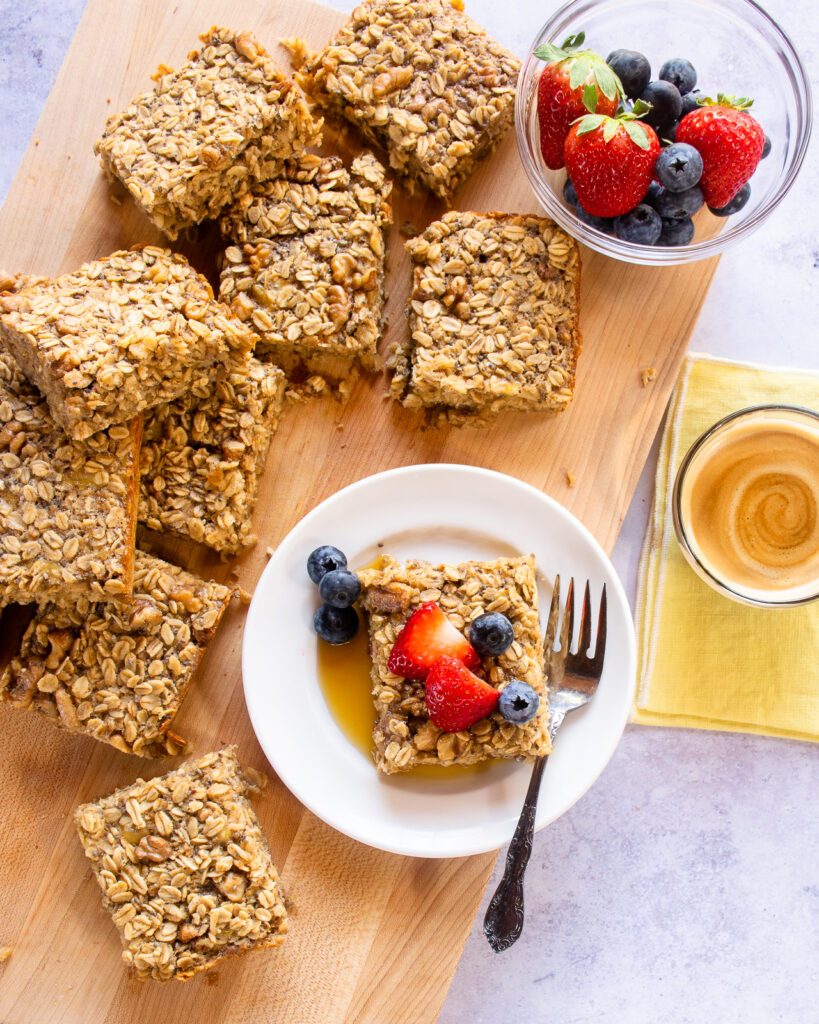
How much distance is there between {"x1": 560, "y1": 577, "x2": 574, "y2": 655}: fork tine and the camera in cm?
333

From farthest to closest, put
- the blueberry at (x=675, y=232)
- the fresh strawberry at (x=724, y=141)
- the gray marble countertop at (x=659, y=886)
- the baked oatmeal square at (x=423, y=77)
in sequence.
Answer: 1. the gray marble countertop at (x=659, y=886)
2. the baked oatmeal square at (x=423, y=77)
3. the blueberry at (x=675, y=232)
4. the fresh strawberry at (x=724, y=141)

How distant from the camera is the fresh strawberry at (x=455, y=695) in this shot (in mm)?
2955

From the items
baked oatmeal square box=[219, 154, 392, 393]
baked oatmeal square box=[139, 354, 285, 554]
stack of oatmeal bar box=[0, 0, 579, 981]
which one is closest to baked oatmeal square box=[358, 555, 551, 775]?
stack of oatmeal bar box=[0, 0, 579, 981]

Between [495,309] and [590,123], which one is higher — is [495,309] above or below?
below

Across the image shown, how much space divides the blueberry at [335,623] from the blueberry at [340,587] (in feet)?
0.24

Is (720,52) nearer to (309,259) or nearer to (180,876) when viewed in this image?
(309,259)

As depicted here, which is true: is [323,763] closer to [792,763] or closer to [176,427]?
[176,427]

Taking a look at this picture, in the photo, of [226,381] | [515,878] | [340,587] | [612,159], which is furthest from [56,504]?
[612,159]

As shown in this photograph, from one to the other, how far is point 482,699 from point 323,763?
27.7 inches

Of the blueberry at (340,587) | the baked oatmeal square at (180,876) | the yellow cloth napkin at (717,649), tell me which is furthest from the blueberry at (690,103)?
the baked oatmeal square at (180,876)

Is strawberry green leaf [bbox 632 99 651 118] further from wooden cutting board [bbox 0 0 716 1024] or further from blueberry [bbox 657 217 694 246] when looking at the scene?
wooden cutting board [bbox 0 0 716 1024]

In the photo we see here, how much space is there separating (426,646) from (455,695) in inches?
7.7

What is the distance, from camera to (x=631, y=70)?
3.11 metres

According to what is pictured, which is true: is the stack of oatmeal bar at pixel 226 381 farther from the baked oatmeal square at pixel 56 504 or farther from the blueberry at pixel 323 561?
the blueberry at pixel 323 561
